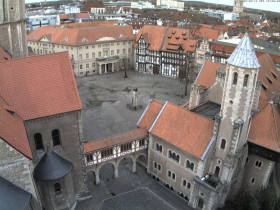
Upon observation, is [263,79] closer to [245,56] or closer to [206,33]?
[245,56]

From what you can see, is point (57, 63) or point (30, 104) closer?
point (30, 104)

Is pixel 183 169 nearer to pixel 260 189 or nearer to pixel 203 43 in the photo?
pixel 260 189

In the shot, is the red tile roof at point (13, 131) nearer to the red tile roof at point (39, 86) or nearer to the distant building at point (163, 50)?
the red tile roof at point (39, 86)

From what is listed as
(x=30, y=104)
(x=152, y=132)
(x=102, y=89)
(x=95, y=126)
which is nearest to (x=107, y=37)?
(x=102, y=89)

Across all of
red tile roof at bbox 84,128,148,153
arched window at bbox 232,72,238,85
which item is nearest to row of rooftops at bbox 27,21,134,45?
red tile roof at bbox 84,128,148,153

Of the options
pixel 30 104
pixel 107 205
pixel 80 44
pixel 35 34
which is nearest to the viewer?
pixel 30 104

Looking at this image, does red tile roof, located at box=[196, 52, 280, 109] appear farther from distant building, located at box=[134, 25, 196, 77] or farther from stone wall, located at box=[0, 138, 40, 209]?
stone wall, located at box=[0, 138, 40, 209]
